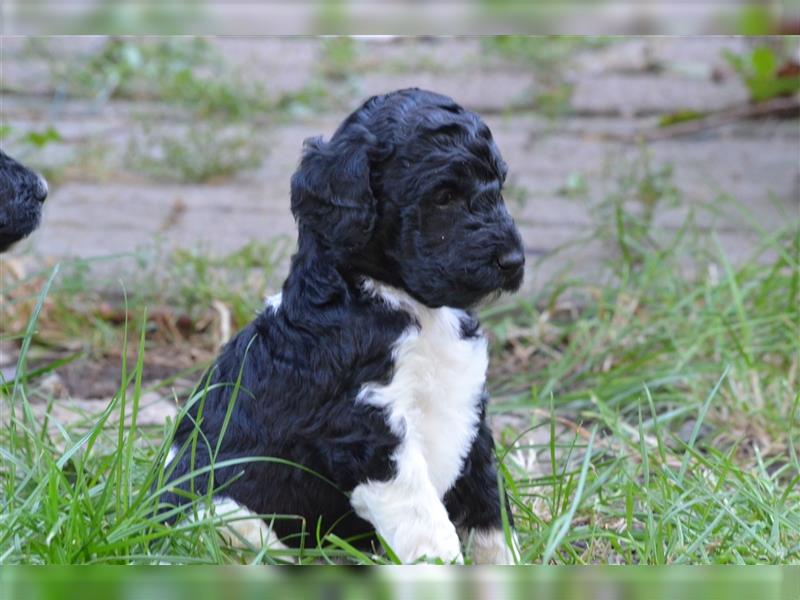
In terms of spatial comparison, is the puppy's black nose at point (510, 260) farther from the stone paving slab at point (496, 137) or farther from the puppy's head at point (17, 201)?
the stone paving slab at point (496, 137)

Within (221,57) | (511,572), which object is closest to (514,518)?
(511,572)

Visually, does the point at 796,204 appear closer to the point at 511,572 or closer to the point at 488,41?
the point at 488,41

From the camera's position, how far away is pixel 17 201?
9.34ft

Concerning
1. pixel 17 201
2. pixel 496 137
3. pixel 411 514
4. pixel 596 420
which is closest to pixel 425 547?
pixel 411 514

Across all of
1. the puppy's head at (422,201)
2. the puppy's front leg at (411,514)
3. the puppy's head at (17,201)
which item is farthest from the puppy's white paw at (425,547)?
the puppy's head at (17,201)

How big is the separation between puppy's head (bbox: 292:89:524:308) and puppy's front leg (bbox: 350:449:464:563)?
344mm

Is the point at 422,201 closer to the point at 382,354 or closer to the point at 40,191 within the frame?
the point at 382,354

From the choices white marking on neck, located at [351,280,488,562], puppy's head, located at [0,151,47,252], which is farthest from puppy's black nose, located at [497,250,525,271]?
puppy's head, located at [0,151,47,252]

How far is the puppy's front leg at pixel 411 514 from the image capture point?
7.39ft

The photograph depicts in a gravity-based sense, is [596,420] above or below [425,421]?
below

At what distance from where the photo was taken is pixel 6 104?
7.41 meters

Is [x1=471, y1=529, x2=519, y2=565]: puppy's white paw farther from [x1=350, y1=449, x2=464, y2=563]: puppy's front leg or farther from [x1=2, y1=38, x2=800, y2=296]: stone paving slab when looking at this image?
[x1=2, y1=38, x2=800, y2=296]: stone paving slab

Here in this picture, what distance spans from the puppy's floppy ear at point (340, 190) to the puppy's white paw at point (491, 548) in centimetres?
72

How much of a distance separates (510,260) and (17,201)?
4.26 feet
